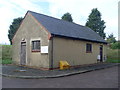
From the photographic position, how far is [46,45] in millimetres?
13742

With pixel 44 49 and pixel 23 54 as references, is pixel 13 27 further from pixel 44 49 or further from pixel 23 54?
pixel 44 49

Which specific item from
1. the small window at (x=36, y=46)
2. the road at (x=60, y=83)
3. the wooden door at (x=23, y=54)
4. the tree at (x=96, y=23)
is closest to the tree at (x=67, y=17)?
the tree at (x=96, y=23)

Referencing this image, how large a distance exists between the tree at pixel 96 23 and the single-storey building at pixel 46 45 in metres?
22.3

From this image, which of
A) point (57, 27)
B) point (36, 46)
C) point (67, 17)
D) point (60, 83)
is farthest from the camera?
point (67, 17)

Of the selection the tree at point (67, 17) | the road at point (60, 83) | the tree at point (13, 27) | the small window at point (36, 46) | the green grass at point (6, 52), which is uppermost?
the tree at point (67, 17)

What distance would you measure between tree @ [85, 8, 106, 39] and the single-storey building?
22.3m

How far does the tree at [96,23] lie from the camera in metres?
40.1

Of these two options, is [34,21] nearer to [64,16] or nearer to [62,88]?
[62,88]

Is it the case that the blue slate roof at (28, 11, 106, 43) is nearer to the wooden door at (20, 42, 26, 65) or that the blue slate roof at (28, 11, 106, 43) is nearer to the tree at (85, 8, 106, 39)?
the wooden door at (20, 42, 26, 65)

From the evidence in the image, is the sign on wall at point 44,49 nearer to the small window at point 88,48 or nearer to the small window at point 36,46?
the small window at point 36,46

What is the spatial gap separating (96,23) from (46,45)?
96.0ft

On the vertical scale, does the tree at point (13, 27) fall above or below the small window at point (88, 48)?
above

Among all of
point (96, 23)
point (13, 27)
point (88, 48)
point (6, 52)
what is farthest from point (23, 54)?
point (13, 27)

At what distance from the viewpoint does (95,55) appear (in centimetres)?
1983
